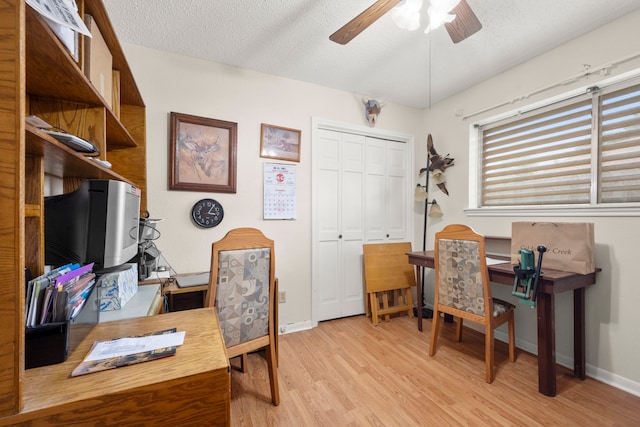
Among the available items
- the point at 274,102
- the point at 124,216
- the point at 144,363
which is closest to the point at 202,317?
the point at 144,363

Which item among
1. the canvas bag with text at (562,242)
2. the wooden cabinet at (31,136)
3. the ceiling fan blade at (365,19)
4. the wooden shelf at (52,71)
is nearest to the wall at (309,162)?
the canvas bag with text at (562,242)

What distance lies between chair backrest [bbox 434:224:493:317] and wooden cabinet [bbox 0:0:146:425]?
2088 mm

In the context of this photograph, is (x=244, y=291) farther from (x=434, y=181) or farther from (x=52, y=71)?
(x=434, y=181)

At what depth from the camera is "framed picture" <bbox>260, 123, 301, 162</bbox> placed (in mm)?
2473

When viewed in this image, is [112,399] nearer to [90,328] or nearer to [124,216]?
[90,328]

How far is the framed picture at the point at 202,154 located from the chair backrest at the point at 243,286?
970mm

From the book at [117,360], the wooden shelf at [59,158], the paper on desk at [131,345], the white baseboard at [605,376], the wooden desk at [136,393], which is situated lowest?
the white baseboard at [605,376]

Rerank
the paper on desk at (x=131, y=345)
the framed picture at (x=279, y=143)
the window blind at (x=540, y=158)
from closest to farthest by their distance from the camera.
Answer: the paper on desk at (x=131, y=345)
the window blind at (x=540, y=158)
the framed picture at (x=279, y=143)

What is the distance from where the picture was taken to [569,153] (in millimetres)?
2100

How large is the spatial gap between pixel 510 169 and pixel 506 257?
0.81 metres

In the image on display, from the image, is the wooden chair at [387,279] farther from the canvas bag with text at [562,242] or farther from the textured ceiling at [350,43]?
the textured ceiling at [350,43]

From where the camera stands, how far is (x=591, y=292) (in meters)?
1.89

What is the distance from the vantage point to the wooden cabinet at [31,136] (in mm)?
587

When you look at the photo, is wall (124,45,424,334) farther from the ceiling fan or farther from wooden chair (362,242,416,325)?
the ceiling fan
